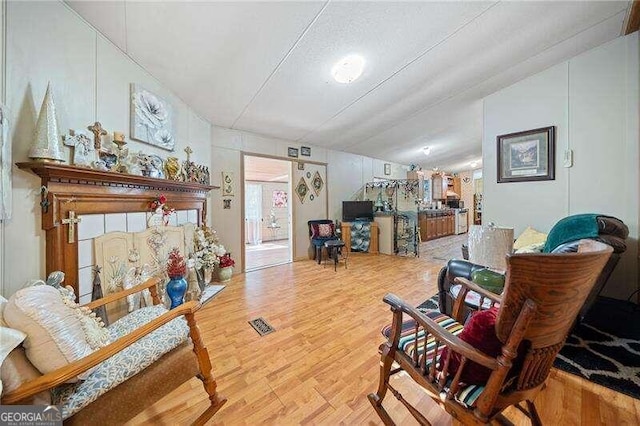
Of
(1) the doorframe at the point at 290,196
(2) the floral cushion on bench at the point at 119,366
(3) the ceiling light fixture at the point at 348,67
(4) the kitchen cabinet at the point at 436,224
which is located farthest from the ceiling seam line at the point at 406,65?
(4) the kitchen cabinet at the point at 436,224

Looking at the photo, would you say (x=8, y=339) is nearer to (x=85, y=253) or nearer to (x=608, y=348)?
(x=85, y=253)

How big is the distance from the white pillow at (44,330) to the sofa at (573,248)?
90.9 inches

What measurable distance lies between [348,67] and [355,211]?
3.66 m

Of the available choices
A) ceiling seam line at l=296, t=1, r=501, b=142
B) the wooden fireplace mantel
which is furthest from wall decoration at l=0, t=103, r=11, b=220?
ceiling seam line at l=296, t=1, r=501, b=142

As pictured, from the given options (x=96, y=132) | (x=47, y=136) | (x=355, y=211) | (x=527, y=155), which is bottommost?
(x=355, y=211)

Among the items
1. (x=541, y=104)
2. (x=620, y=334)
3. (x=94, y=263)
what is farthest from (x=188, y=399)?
(x=541, y=104)

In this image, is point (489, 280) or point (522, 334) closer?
point (522, 334)

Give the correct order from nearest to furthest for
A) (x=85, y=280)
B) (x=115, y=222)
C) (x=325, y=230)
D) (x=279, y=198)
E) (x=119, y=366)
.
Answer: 1. (x=119, y=366)
2. (x=85, y=280)
3. (x=115, y=222)
4. (x=325, y=230)
5. (x=279, y=198)

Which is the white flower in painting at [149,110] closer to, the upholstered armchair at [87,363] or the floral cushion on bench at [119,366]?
the upholstered armchair at [87,363]

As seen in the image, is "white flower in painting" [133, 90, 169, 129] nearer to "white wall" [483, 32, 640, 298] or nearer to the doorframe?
the doorframe

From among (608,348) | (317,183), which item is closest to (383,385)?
(608,348)

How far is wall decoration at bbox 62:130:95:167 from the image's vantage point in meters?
1.55

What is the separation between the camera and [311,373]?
63.7 inches

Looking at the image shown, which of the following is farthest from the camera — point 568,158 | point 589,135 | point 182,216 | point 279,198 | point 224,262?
point 279,198
